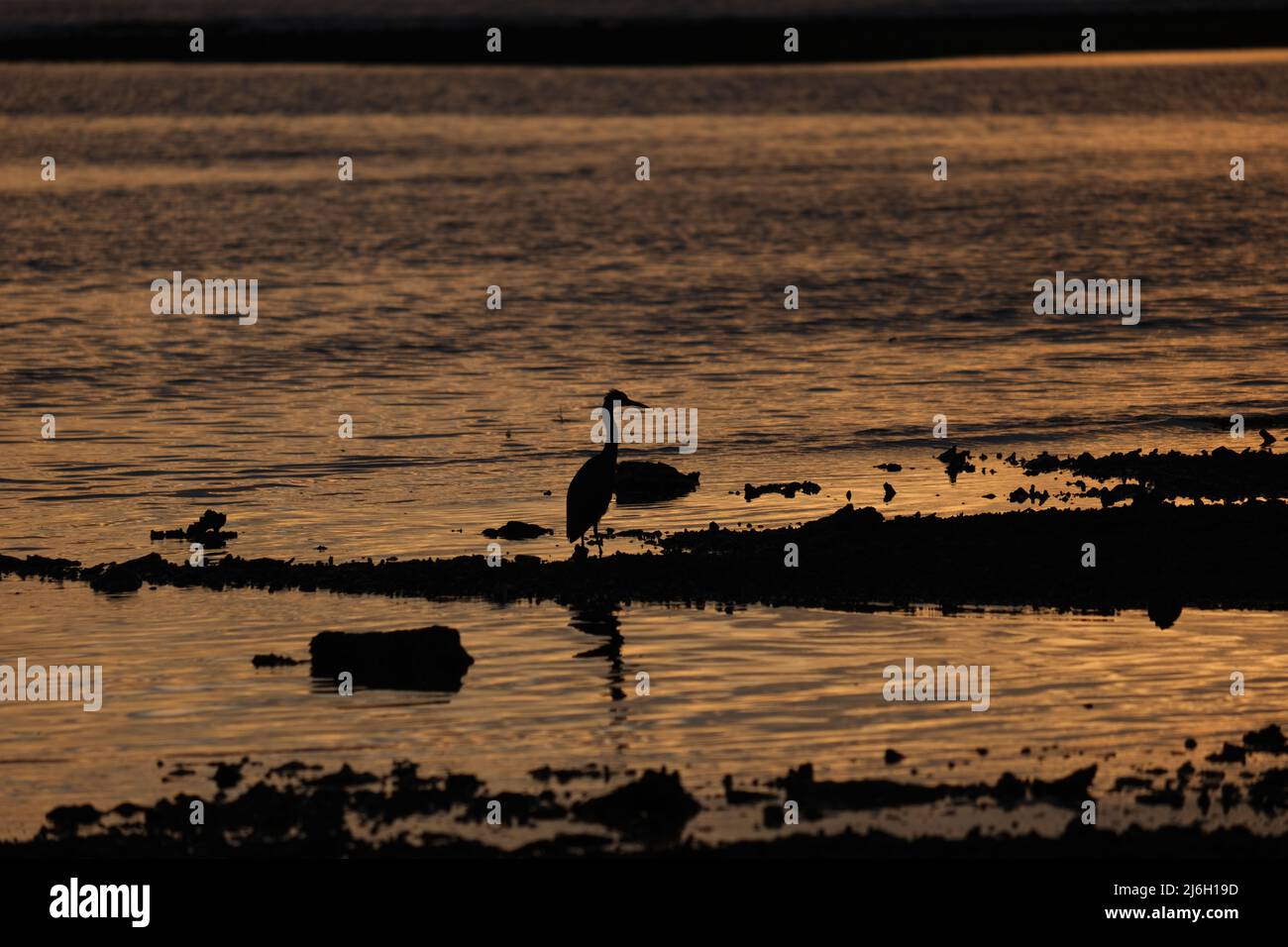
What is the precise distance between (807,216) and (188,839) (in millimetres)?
51868

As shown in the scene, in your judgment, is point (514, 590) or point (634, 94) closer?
point (514, 590)

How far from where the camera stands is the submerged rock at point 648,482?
88.9 ft

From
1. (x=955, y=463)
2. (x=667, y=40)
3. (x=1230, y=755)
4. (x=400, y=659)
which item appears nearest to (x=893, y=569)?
(x=400, y=659)

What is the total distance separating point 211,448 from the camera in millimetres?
31438

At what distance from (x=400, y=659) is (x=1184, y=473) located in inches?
472

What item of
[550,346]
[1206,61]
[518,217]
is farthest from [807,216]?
[1206,61]

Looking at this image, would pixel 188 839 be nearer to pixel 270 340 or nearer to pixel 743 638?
pixel 743 638

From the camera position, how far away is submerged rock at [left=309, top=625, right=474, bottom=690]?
18.3 metres

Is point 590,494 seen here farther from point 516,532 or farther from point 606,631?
point 606,631

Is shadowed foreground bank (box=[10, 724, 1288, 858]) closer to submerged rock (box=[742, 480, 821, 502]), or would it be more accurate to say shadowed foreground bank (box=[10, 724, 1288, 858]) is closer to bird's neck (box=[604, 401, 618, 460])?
bird's neck (box=[604, 401, 618, 460])

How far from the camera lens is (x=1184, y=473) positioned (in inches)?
1032

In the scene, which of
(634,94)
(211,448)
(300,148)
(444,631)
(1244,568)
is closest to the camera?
(444,631)

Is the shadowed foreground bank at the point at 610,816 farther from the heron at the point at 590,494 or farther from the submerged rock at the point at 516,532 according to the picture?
the submerged rock at the point at 516,532

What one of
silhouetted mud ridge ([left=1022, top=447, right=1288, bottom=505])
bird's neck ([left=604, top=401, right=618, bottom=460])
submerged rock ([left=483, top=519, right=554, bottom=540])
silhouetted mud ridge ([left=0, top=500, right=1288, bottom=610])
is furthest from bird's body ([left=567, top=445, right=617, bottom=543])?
silhouetted mud ridge ([left=1022, top=447, right=1288, bottom=505])
